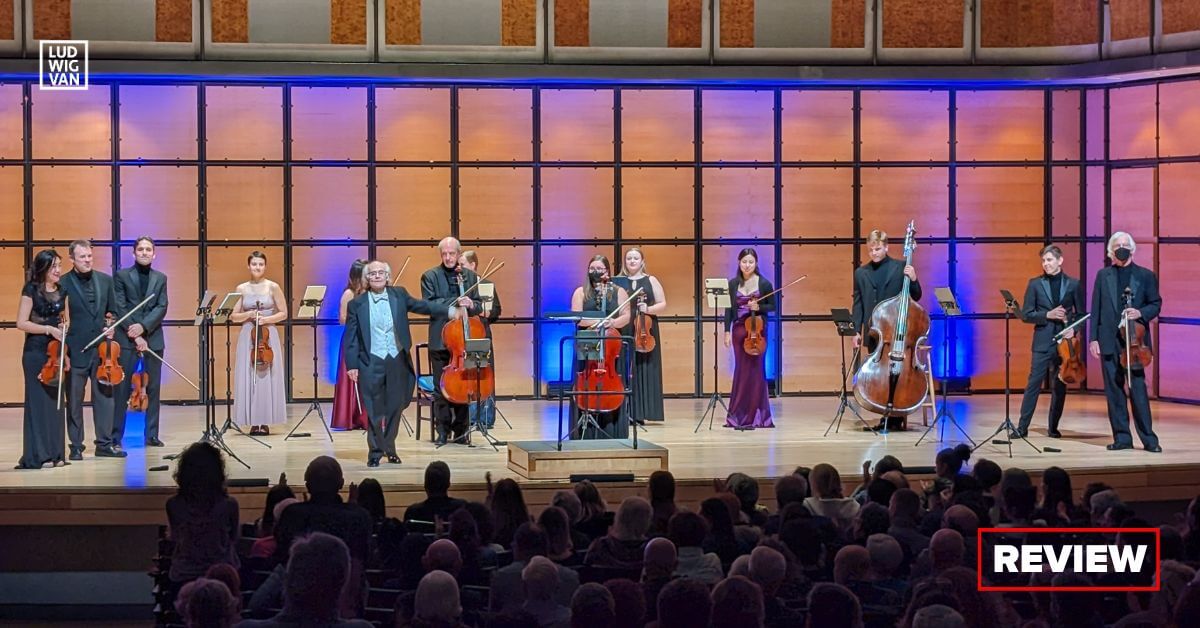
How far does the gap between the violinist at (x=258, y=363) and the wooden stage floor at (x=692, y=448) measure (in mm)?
191

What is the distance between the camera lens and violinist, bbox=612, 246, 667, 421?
40.9 ft

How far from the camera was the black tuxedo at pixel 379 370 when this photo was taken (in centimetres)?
1018

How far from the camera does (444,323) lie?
11258mm

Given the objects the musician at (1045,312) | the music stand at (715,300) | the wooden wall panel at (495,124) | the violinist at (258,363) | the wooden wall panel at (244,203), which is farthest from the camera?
the wooden wall panel at (495,124)

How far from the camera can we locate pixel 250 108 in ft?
46.8

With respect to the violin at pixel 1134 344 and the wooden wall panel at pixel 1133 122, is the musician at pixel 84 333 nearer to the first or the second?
the violin at pixel 1134 344

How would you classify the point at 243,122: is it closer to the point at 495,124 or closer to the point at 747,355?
the point at 495,124

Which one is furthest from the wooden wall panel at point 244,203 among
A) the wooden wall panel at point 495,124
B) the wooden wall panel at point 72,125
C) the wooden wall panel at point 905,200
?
the wooden wall panel at point 905,200

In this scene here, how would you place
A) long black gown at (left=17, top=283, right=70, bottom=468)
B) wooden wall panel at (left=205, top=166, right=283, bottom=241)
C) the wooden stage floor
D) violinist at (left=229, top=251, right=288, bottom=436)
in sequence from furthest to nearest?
wooden wall panel at (left=205, top=166, right=283, bottom=241)
violinist at (left=229, top=251, right=288, bottom=436)
long black gown at (left=17, top=283, right=70, bottom=468)
the wooden stage floor

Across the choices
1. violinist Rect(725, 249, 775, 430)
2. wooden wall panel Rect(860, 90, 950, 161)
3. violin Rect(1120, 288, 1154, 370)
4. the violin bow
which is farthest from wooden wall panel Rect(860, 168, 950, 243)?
the violin bow

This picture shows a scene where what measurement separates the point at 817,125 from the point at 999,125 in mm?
1899

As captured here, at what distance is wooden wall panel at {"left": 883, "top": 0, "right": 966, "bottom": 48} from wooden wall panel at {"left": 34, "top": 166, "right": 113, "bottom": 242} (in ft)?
25.5

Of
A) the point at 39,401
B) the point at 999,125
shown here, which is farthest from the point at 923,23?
the point at 39,401

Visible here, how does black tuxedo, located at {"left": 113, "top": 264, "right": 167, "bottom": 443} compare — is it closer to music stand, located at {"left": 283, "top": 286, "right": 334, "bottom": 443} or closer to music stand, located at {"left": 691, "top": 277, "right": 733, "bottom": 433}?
music stand, located at {"left": 283, "top": 286, "right": 334, "bottom": 443}
